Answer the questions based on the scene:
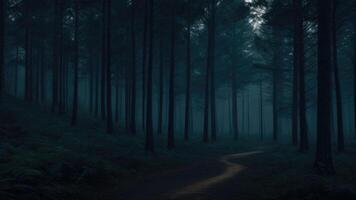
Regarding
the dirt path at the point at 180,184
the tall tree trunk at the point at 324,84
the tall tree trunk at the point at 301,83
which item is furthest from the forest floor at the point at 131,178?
the tall tree trunk at the point at 301,83

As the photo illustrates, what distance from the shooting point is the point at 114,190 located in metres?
11.3

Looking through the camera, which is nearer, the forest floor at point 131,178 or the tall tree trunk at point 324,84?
the forest floor at point 131,178

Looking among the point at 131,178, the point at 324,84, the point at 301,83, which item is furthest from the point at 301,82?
the point at 131,178

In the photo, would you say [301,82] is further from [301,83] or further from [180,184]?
Result: [180,184]

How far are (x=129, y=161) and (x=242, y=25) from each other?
33161 mm

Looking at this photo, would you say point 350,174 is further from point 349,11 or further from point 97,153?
point 349,11

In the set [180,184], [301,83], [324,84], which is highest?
[301,83]

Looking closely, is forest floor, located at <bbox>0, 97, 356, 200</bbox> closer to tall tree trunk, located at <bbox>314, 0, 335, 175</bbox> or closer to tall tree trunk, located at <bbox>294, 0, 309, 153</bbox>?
tall tree trunk, located at <bbox>314, 0, 335, 175</bbox>

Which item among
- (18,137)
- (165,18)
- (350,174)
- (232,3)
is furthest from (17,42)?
(350,174)

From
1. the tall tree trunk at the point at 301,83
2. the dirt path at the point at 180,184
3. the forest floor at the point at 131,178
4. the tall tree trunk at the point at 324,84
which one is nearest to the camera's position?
the forest floor at the point at 131,178

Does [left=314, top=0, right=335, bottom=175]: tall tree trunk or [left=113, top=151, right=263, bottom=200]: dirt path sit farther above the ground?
[left=314, top=0, right=335, bottom=175]: tall tree trunk

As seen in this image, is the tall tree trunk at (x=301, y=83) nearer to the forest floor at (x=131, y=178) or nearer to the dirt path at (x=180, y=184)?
Answer: the forest floor at (x=131, y=178)

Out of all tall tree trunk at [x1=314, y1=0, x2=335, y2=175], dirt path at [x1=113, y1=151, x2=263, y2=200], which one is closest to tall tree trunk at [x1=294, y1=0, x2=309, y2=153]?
dirt path at [x1=113, y1=151, x2=263, y2=200]

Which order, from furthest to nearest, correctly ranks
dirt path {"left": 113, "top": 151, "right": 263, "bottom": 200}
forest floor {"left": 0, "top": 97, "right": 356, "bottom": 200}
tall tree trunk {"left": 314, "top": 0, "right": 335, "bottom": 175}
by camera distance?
tall tree trunk {"left": 314, "top": 0, "right": 335, "bottom": 175}
dirt path {"left": 113, "top": 151, "right": 263, "bottom": 200}
forest floor {"left": 0, "top": 97, "right": 356, "bottom": 200}
